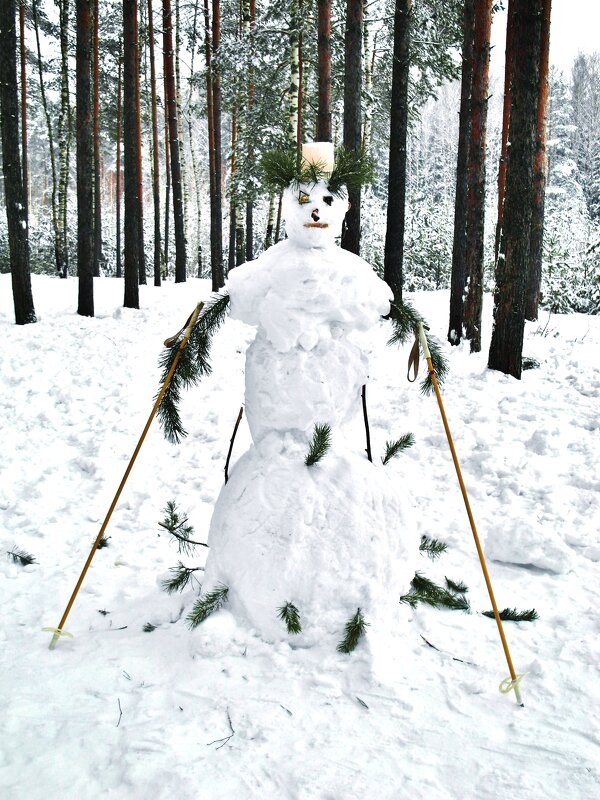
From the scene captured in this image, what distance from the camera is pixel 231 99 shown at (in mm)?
16906

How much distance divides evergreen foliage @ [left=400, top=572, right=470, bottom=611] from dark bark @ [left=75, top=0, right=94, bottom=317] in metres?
8.84

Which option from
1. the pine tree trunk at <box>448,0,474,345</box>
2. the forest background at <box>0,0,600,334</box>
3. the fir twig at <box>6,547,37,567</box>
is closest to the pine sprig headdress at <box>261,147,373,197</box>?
the forest background at <box>0,0,600,334</box>

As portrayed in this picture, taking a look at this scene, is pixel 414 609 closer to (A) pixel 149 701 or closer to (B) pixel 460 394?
(A) pixel 149 701

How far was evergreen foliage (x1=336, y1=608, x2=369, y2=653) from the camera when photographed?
2459 millimetres

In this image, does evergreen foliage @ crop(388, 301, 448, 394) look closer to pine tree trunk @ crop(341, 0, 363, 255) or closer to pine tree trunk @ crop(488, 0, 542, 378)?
pine tree trunk @ crop(488, 0, 542, 378)

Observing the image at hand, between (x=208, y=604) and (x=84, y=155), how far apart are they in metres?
9.52

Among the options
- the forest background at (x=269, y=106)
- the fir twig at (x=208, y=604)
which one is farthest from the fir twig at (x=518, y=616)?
the forest background at (x=269, y=106)

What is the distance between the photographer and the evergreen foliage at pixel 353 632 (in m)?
2.46

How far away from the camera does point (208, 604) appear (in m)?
2.60

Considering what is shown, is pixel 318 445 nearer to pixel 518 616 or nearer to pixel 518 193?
pixel 518 616

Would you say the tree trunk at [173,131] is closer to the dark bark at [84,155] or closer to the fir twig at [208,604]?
the dark bark at [84,155]

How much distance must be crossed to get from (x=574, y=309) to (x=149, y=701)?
16.9 metres

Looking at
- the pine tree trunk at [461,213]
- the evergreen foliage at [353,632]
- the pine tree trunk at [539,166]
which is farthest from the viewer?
the pine tree trunk at [539,166]

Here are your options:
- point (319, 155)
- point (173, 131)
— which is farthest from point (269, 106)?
point (319, 155)
